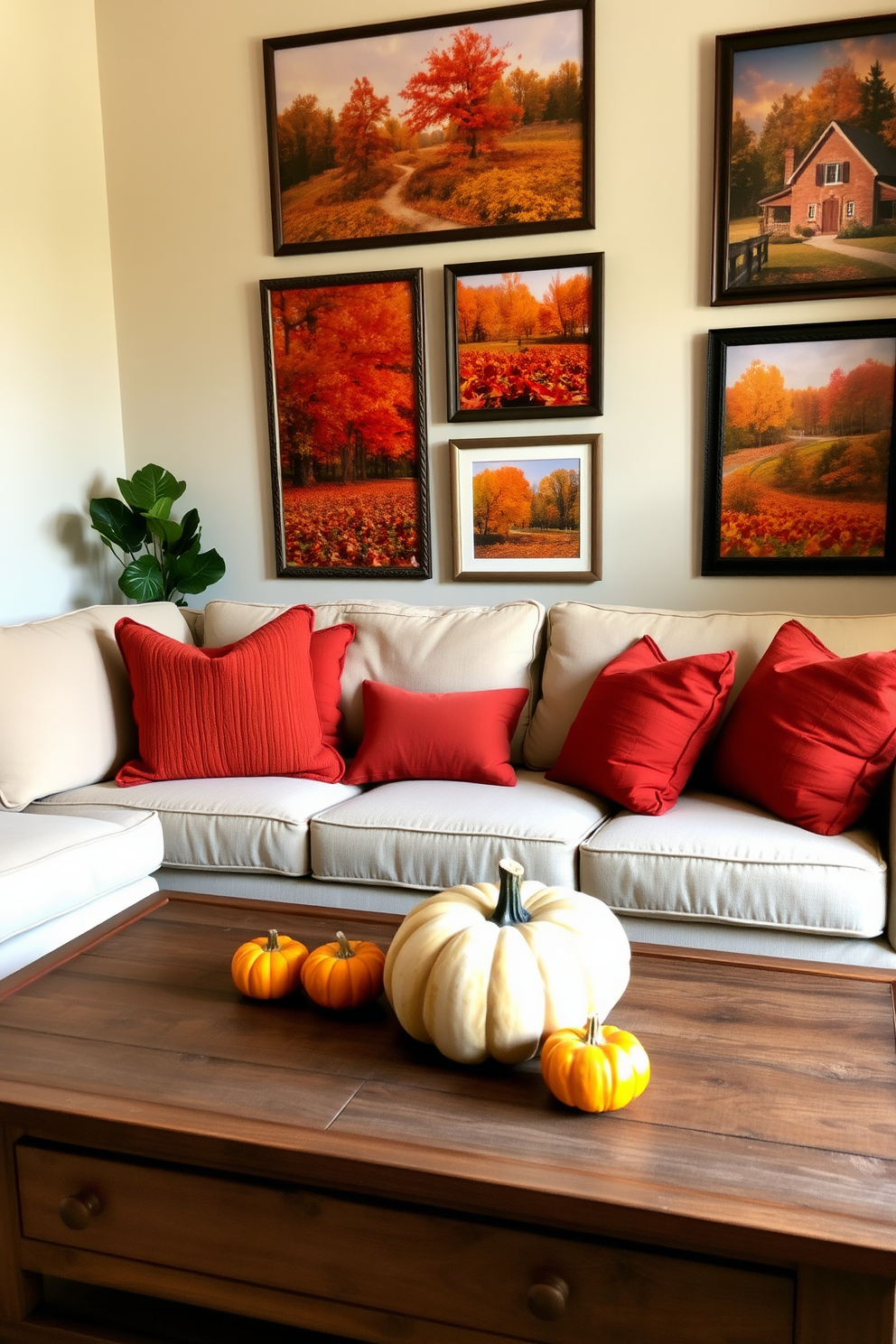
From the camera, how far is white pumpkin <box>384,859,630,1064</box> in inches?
54.4

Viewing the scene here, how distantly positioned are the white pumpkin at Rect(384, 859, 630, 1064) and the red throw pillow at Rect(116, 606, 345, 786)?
1.47m

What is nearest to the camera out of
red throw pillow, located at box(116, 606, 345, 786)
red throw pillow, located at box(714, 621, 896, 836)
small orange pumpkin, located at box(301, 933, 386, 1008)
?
small orange pumpkin, located at box(301, 933, 386, 1008)

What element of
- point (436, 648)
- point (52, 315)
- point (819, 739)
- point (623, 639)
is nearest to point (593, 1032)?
point (819, 739)

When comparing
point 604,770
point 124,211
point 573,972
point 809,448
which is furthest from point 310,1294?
point 124,211

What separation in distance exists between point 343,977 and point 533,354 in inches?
95.8

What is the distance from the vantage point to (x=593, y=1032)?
1.32 m

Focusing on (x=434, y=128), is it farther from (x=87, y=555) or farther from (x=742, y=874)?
(x=742, y=874)

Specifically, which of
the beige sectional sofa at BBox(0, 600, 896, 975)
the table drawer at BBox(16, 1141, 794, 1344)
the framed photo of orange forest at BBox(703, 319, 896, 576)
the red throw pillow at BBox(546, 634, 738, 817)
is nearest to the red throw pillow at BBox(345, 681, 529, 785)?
the beige sectional sofa at BBox(0, 600, 896, 975)

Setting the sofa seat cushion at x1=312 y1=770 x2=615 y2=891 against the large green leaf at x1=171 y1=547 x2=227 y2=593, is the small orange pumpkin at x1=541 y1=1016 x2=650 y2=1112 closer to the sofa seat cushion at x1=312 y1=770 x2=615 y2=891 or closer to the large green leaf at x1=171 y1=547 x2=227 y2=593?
the sofa seat cushion at x1=312 y1=770 x2=615 y2=891

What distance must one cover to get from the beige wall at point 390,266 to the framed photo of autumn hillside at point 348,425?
66 mm

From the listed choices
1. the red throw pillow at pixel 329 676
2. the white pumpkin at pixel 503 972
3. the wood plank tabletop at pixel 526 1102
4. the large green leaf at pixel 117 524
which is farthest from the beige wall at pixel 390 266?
the white pumpkin at pixel 503 972

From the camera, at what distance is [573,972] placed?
1418 millimetres

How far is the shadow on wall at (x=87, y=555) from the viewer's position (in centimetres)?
371

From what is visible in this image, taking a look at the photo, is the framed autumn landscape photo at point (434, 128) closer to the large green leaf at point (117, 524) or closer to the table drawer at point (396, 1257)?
the large green leaf at point (117, 524)
